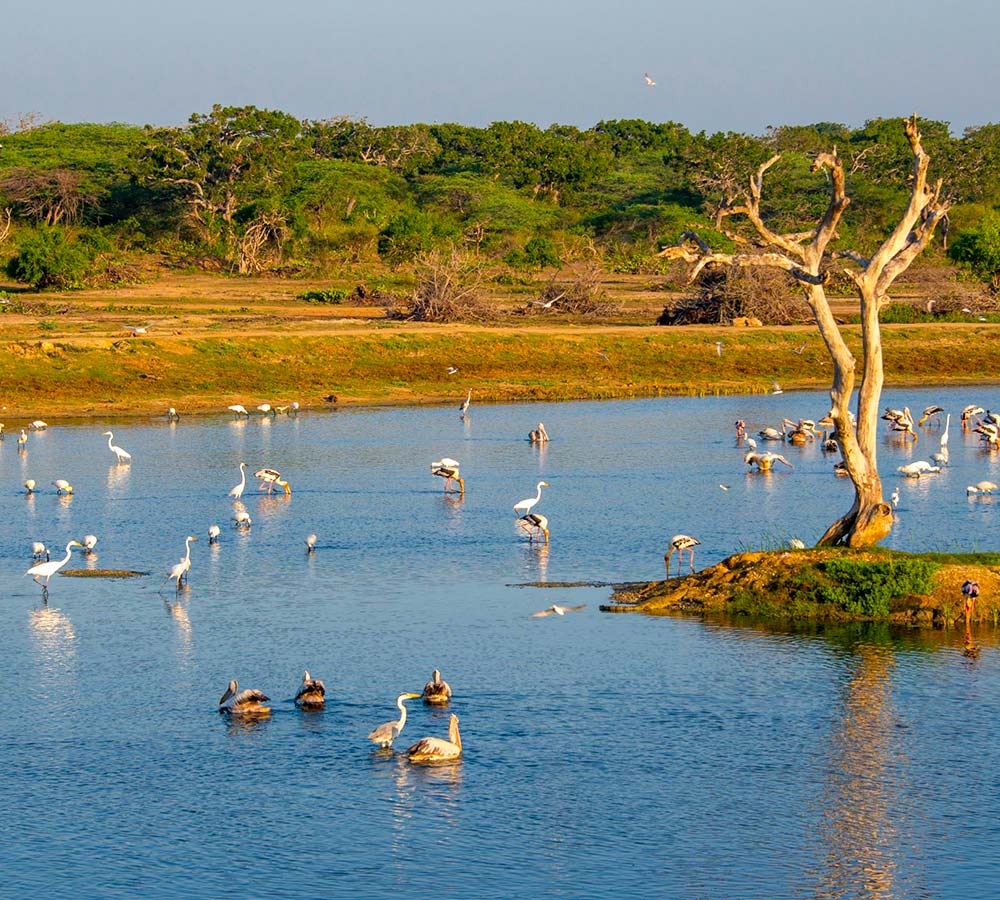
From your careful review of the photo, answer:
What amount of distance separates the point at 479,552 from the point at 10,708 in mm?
9552

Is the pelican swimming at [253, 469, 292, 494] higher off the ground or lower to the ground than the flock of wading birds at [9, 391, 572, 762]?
higher

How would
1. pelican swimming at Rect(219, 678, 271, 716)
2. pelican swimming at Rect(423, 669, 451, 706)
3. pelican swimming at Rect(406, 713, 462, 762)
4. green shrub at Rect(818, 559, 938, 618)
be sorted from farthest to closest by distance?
green shrub at Rect(818, 559, 938, 618), pelican swimming at Rect(423, 669, 451, 706), pelican swimming at Rect(219, 678, 271, 716), pelican swimming at Rect(406, 713, 462, 762)

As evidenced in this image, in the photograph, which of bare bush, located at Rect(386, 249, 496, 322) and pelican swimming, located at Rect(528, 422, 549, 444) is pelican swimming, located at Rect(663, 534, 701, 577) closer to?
pelican swimming, located at Rect(528, 422, 549, 444)

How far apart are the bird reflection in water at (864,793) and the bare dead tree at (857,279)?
11.5 feet

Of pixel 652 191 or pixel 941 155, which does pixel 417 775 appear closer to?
pixel 652 191

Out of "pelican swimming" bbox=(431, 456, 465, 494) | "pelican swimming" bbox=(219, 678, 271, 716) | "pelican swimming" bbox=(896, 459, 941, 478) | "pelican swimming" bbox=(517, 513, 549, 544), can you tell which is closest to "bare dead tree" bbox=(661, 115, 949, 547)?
"pelican swimming" bbox=(517, 513, 549, 544)

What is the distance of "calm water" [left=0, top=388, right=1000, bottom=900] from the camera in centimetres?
1208

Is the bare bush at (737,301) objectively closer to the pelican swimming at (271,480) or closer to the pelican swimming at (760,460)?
the pelican swimming at (760,460)

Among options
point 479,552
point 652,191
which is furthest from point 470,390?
point 652,191

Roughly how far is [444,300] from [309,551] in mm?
30721

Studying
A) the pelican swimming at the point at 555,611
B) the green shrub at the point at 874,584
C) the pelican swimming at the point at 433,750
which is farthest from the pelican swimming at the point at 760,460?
the pelican swimming at the point at 433,750

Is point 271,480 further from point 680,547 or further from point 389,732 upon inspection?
point 389,732

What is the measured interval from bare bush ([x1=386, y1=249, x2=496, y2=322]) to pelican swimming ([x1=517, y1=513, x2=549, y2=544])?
28.7 meters

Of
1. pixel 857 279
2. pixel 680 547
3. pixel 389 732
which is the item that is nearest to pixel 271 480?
pixel 680 547
